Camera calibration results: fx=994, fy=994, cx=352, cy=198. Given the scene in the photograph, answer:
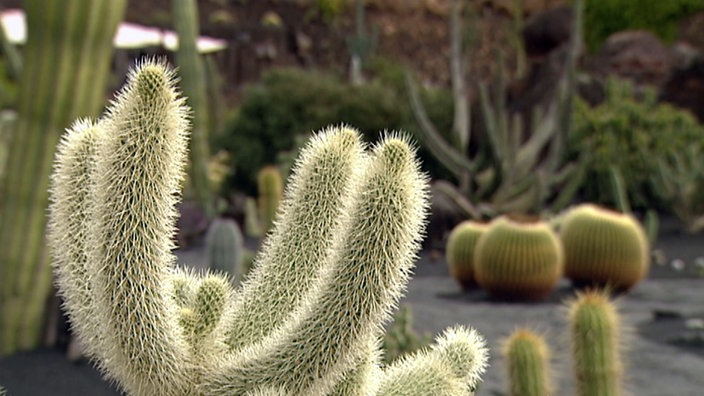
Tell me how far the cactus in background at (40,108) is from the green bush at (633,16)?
18528 millimetres

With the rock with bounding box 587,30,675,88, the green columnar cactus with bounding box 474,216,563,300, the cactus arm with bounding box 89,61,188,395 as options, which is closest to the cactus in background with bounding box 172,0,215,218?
the green columnar cactus with bounding box 474,216,563,300

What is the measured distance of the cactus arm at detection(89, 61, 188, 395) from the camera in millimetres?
1724

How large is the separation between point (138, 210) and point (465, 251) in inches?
202

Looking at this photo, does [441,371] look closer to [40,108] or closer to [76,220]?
[76,220]

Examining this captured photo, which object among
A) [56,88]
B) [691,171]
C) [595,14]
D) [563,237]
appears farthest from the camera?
[595,14]

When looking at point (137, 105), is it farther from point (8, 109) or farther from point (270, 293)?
point (8, 109)

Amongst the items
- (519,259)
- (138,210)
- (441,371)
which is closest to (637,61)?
(519,259)

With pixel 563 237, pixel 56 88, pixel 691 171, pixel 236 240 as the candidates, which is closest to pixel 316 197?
pixel 56 88

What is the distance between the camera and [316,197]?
2049 millimetres

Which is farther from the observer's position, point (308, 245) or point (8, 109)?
point (8, 109)

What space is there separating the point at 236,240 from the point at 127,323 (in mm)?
3619

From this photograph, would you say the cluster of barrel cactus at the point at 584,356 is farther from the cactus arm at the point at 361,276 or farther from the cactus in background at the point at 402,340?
the cactus arm at the point at 361,276

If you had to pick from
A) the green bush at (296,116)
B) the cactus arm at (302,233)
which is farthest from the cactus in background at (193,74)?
the cactus arm at (302,233)

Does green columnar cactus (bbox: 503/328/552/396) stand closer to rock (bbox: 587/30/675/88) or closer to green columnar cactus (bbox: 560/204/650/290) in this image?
green columnar cactus (bbox: 560/204/650/290)
